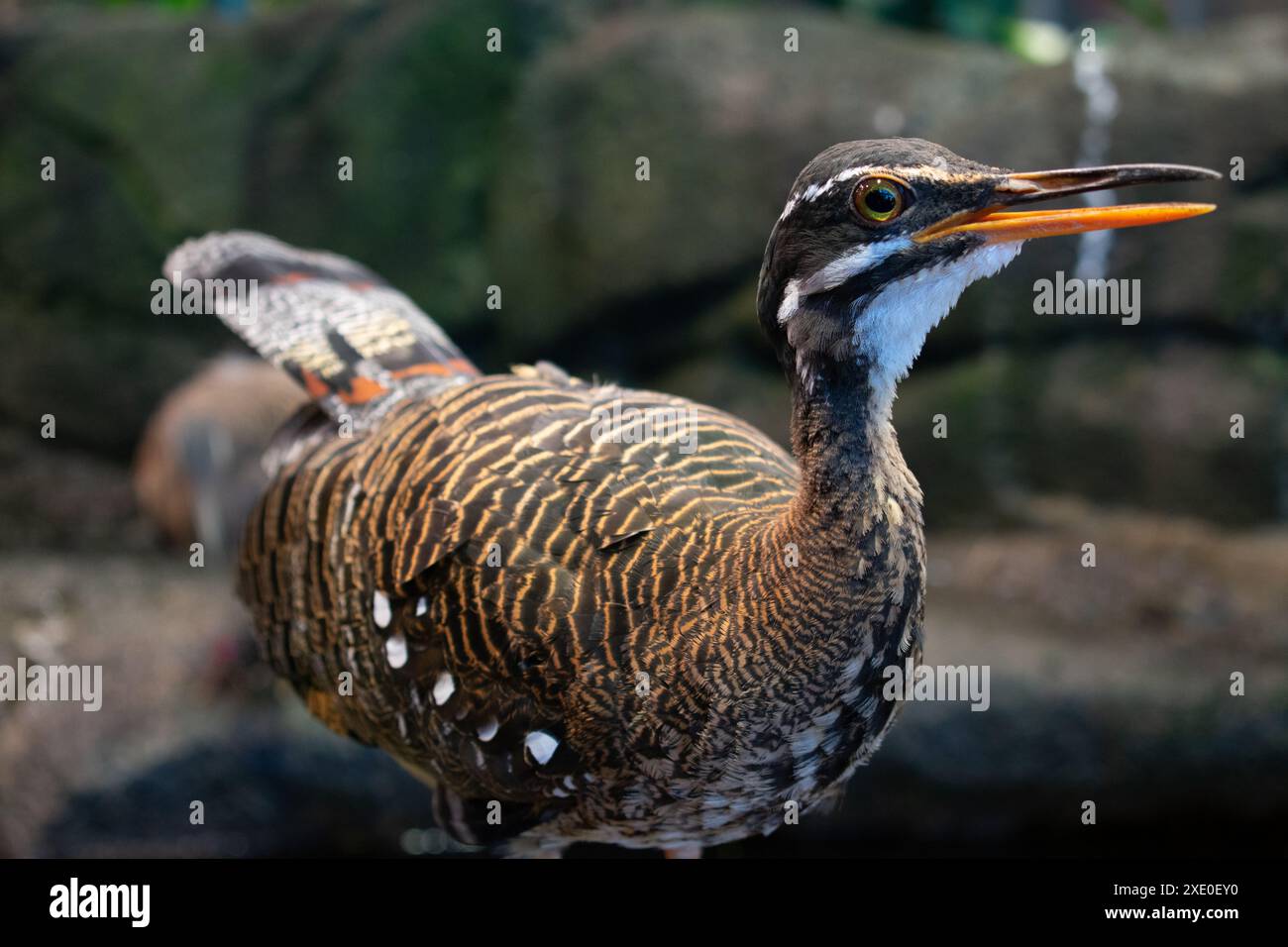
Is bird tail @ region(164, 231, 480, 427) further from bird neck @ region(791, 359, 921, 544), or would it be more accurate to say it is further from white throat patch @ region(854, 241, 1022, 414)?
white throat patch @ region(854, 241, 1022, 414)

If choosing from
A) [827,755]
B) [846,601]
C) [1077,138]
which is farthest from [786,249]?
[1077,138]

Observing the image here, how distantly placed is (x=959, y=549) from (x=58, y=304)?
4934 mm

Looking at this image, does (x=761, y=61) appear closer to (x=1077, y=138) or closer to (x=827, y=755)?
(x=1077, y=138)

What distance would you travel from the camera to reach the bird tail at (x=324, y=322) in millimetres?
3164

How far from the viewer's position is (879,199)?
209 centimetres

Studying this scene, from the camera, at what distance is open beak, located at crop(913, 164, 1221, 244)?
1.96m

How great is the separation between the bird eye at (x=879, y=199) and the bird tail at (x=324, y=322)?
4.36 ft

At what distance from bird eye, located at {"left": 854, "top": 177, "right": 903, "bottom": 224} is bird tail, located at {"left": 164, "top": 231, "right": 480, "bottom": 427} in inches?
52.3
